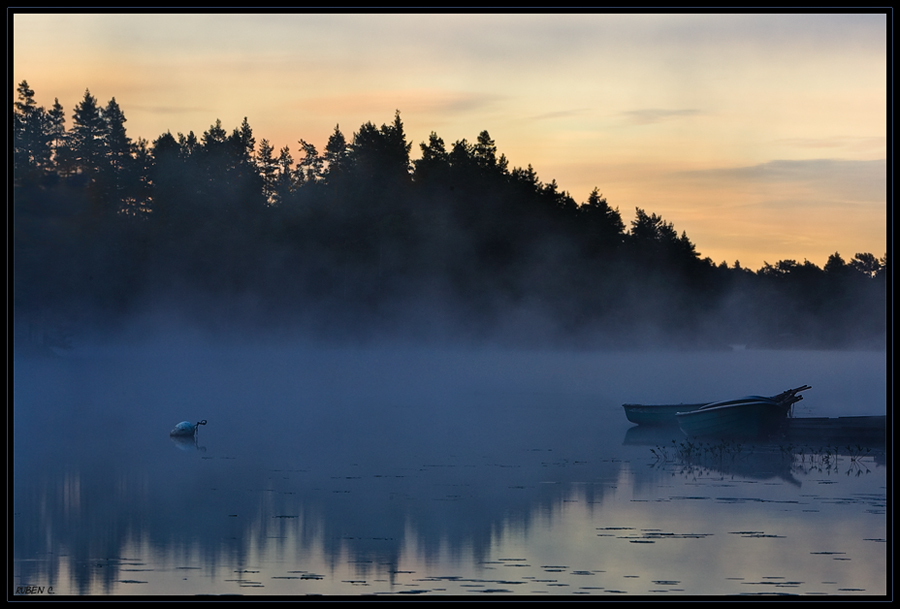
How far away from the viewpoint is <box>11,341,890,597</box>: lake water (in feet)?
55.3

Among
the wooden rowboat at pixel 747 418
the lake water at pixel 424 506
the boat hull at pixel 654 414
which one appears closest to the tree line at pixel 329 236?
the lake water at pixel 424 506

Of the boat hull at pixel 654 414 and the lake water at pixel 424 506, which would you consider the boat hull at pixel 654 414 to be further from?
the lake water at pixel 424 506

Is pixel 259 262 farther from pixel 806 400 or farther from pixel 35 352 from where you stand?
pixel 806 400

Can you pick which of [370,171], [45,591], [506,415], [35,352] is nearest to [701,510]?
[45,591]

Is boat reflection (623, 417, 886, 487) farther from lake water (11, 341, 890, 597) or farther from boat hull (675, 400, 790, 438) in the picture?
boat hull (675, 400, 790, 438)

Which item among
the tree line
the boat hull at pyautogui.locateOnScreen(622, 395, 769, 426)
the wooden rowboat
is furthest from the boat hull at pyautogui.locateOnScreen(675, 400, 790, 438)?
the tree line

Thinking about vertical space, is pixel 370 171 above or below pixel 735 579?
above

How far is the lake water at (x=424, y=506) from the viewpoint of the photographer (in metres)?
16.8

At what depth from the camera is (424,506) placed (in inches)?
901

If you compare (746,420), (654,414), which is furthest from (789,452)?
(654,414)

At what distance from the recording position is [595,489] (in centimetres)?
2514

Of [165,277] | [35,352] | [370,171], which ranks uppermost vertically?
[370,171]

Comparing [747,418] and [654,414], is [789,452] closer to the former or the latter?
[747,418]

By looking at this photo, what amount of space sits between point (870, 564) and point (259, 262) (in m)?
108
